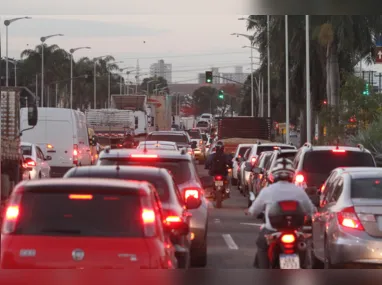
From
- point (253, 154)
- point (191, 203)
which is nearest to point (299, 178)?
point (191, 203)

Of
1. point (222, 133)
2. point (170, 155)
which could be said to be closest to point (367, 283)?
point (170, 155)

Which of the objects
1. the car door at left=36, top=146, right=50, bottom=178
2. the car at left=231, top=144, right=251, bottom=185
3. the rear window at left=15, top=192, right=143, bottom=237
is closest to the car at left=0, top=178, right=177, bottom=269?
the rear window at left=15, top=192, right=143, bottom=237

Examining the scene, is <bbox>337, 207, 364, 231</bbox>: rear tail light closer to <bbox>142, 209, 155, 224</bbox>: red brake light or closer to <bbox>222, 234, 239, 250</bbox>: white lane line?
<bbox>142, 209, 155, 224</bbox>: red brake light

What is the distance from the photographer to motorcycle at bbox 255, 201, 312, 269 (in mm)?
11344

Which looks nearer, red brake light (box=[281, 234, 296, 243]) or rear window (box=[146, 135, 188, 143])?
red brake light (box=[281, 234, 296, 243])

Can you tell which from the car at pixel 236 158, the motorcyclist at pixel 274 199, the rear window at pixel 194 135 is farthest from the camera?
the rear window at pixel 194 135

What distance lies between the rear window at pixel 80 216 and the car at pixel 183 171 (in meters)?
5.45

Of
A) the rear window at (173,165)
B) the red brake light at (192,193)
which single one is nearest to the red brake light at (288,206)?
the red brake light at (192,193)

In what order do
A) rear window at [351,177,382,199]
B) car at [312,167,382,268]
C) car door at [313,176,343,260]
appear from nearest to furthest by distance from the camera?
car at [312,167,382,268] < rear window at [351,177,382,199] < car door at [313,176,343,260]

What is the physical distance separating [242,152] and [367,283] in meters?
27.0

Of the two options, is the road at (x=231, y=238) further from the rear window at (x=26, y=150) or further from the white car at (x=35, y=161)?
the rear window at (x=26, y=150)

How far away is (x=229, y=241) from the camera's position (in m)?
19.9

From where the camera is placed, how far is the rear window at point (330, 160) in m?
22.3

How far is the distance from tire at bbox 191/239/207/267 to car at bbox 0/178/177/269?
18.3ft
